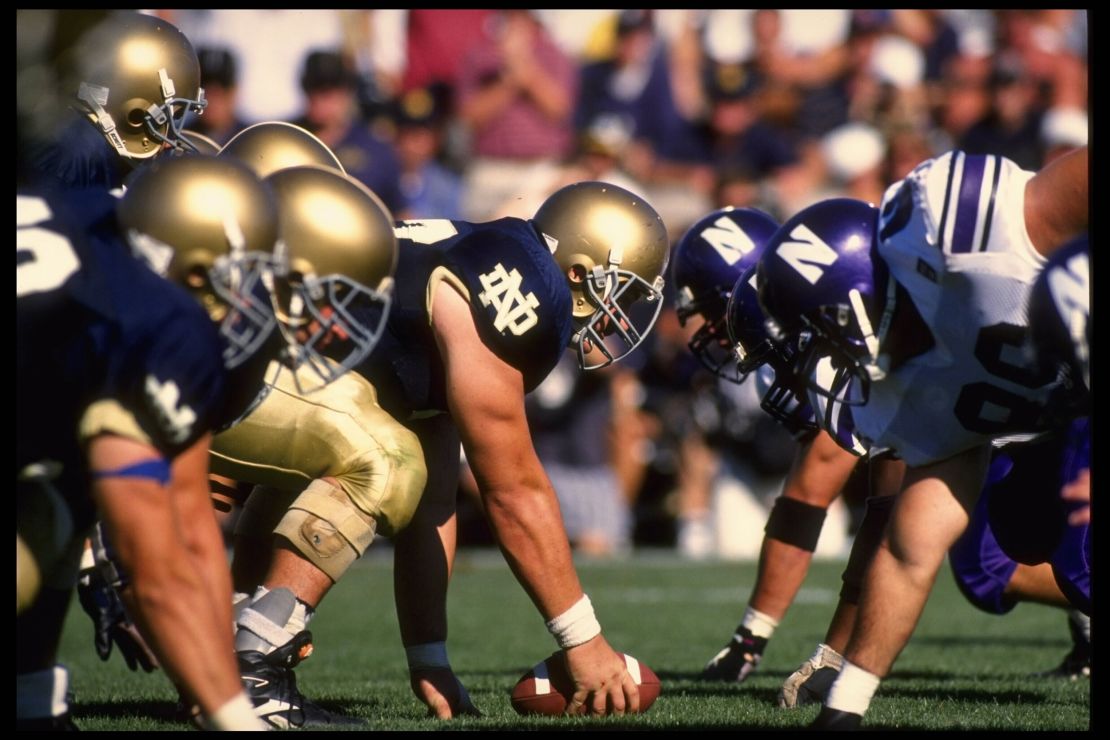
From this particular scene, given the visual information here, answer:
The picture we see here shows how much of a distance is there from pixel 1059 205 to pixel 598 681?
1.67m

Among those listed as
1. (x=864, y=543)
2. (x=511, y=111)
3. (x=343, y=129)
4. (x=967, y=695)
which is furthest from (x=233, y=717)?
(x=511, y=111)

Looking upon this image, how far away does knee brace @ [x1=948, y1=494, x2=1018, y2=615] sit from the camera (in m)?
5.24

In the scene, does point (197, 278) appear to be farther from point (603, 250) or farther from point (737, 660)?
point (737, 660)

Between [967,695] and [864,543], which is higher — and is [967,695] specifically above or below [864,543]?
below

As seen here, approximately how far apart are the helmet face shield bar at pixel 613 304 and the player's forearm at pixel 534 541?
2.06 ft

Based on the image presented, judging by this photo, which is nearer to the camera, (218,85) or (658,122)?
(218,85)

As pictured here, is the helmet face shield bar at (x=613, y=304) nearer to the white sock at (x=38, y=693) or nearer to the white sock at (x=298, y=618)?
the white sock at (x=298, y=618)

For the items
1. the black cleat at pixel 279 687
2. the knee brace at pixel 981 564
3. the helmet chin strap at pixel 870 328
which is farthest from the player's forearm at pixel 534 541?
the knee brace at pixel 981 564

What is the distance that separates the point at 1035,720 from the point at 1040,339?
134 centimetres

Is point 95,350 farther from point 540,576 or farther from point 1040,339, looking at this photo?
point 1040,339

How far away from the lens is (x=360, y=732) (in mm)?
3822

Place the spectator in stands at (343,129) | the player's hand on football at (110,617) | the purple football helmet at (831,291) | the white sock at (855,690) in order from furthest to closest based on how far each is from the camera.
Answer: the spectator in stands at (343,129), the player's hand on football at (110,617), the purple football helmet at (831,291), the white sock at (855,690)

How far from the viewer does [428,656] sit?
4.50 m

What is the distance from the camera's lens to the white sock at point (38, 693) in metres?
3.49
